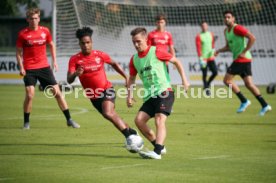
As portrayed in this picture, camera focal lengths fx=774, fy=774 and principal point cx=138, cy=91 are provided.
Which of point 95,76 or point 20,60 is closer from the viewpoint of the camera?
point 95,76

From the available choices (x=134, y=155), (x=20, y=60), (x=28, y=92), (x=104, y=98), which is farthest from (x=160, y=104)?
(x=20, y=60)

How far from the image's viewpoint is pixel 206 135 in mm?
14594

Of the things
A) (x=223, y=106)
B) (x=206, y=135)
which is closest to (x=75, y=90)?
(x=223, y=106)

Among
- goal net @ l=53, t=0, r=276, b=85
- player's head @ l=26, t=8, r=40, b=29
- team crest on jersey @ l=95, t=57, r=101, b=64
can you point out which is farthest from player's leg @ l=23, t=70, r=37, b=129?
goal net @ l=53, t=0, r=276, b=85

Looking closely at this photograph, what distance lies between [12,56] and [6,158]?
22286mm

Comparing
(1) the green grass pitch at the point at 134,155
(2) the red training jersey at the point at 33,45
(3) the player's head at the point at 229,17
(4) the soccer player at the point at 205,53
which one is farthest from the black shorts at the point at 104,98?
(4) the soccer player at the point at 205,53

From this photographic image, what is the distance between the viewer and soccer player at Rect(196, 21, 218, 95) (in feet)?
89.4

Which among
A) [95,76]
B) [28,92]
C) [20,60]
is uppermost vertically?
[95,76]

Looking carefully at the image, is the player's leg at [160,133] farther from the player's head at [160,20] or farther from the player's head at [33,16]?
the player's head at [160,20]

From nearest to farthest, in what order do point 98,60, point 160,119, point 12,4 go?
point 160,119 → point 98,60 → point 12,4

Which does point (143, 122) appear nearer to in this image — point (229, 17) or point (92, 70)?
point (92, 70)

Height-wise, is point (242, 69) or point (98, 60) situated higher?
point (98, 60)

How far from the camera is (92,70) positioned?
1316cm

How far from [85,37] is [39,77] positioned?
3845 millimetres
